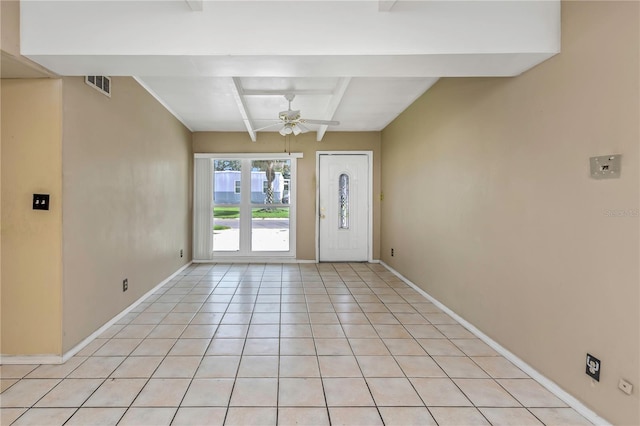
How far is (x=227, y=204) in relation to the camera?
6.01m

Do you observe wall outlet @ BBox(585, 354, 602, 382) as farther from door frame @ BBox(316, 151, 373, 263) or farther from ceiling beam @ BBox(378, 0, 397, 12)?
door frame @ BBox(316, 151, 373, 263)

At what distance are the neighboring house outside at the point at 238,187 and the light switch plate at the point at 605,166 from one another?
15.9 feet

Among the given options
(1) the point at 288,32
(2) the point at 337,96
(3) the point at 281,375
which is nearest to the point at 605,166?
(1) the point at 288,32

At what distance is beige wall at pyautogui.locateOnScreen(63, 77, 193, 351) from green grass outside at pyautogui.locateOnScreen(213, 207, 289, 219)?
4.48 feet

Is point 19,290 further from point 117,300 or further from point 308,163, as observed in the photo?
point 308,163

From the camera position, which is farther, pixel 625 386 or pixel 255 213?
pixel 255 213

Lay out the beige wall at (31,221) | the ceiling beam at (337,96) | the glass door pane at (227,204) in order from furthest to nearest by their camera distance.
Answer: the glass door pane at (227,204) < the ceiling beam at (337,96) < the beige wall at (31,221)

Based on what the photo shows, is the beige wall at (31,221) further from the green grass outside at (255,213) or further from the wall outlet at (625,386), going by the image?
the green grass outside at (255,213)

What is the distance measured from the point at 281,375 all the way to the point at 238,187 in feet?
14.5

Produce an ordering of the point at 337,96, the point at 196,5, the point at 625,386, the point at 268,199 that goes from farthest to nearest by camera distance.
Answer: the point at 268,199, the point at 337,96, the point at 196,5, the point at 625,386

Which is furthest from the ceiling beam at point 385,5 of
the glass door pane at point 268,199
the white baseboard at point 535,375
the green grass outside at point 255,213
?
the green grass outside at point 255,213

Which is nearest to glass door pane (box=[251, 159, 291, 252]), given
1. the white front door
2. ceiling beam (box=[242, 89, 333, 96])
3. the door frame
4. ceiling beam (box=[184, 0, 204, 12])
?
the door frame

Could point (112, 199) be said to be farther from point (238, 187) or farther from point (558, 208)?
point (558, 208)

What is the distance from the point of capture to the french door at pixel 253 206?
19.6ft
